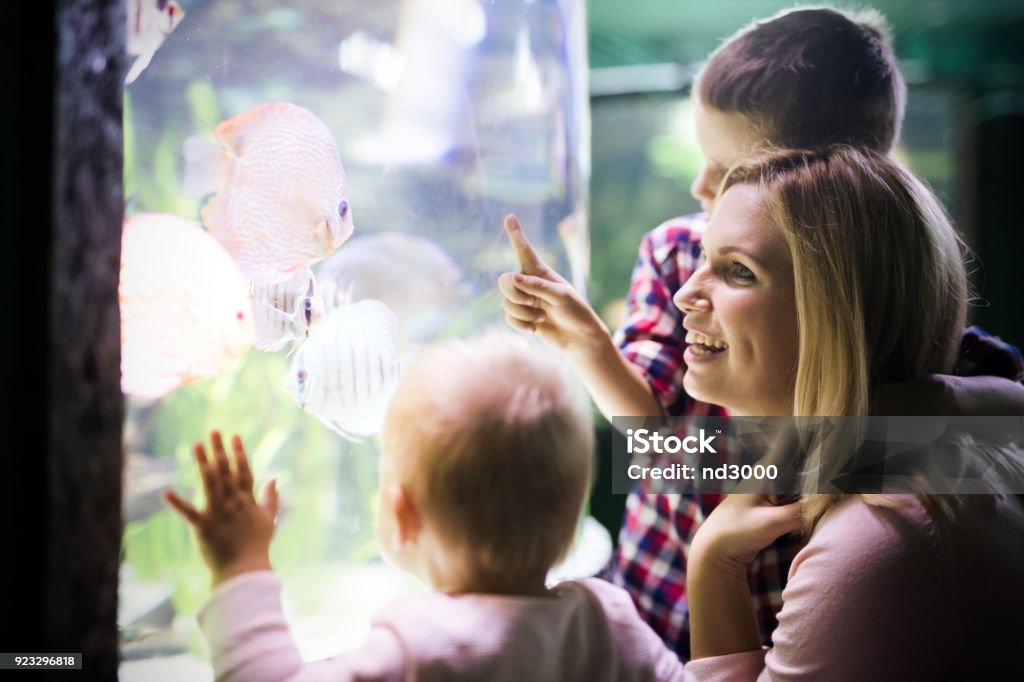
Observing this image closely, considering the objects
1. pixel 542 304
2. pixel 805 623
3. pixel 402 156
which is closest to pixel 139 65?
pixel 402 156

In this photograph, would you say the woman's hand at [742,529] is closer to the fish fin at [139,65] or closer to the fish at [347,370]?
the fish at [347,370]

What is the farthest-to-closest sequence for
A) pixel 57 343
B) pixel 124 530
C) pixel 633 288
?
pixel 633 288, pixel 124 530, pixel 57 343

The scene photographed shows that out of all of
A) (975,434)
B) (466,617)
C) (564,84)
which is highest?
(564,84)

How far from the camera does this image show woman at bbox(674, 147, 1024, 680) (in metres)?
0.75

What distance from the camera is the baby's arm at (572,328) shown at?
0.91 m

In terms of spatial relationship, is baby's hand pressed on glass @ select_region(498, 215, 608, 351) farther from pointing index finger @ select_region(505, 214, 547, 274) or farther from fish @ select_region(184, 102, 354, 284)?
fish @ select_region(184, 102, 354, 284)

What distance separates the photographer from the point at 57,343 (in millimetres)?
647

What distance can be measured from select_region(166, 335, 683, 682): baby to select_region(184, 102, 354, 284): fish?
0.72 ft

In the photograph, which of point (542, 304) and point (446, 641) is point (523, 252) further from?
point (446, 641)

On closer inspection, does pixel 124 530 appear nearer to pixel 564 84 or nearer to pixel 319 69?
pixel 319 69

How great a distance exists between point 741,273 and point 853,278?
0.40 ft

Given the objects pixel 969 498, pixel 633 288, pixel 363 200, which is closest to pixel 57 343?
pixel 363 200

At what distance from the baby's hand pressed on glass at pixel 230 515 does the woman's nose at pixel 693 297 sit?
1.70 ft

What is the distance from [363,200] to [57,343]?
1.17ft
